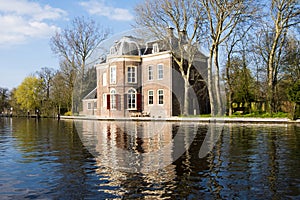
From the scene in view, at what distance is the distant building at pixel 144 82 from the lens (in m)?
38.9

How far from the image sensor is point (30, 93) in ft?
216

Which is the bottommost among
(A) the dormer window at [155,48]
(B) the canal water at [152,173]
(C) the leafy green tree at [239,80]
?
(B) the canal water at [152,173]

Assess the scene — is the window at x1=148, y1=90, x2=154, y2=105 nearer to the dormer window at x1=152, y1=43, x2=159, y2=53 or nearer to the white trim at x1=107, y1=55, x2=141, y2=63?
the white trim at x1=107, y1=55, x2=141, y2=63

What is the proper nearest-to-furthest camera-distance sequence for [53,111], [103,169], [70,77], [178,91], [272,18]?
1. [103,169]
2. [272,18]
3. [178,91]
4. [70,77]
5. [53,111]

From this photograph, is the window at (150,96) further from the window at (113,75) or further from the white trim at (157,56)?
the window at (113,75)

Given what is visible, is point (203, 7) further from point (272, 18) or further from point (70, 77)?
point (70, 77)

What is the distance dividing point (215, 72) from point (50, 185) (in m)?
26.5

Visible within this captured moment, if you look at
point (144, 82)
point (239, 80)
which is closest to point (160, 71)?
point (144, 82)

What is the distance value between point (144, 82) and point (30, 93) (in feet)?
110

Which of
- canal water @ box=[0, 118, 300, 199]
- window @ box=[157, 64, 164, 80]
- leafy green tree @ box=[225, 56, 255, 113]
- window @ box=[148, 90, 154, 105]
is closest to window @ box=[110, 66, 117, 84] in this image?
window @ box=[148, 90, 154, 105]

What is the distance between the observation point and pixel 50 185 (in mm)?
6137

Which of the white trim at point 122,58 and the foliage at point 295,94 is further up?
the white trim at point 122,58

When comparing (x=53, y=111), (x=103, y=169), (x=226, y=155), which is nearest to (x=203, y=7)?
(x=226, y=155)

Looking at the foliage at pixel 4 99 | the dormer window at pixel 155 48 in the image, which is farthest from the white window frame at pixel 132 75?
the foliage at pixel 4 99
